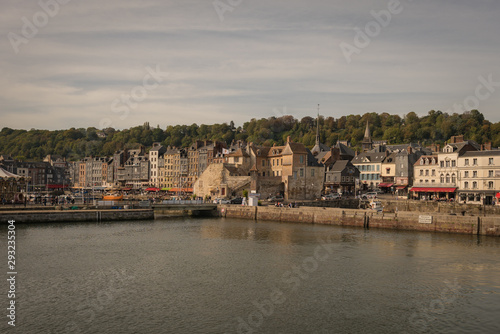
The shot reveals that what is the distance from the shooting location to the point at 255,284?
77.6 ft

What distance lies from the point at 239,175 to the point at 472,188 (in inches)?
1296

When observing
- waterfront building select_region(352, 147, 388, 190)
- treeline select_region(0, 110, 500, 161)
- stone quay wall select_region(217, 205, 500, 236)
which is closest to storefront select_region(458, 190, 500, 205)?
stone quay wall select_region(217, 205, 500, 236)

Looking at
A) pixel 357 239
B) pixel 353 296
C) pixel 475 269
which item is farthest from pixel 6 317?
pixel 357 239

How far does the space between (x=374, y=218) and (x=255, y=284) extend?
1008 inches

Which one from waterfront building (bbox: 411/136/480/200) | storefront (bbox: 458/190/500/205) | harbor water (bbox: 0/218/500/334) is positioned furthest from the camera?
waterfront building (bbox: 411/136/480/200)

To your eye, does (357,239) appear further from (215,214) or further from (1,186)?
(1,186)

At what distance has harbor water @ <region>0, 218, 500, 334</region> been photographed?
18.2 metres

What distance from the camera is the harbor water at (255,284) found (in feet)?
59.7

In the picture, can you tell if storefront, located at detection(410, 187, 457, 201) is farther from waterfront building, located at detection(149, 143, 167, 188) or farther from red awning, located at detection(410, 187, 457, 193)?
waterfront building, located at detection(149, 143, 167, 188)

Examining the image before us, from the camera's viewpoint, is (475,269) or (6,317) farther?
(475,269)

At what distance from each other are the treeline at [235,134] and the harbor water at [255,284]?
341ft

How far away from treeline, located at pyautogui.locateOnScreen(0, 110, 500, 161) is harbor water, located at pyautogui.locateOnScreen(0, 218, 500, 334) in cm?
10379

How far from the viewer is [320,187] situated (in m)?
70.1

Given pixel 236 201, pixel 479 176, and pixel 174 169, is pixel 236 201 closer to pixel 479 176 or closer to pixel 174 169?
pixel 479 176
